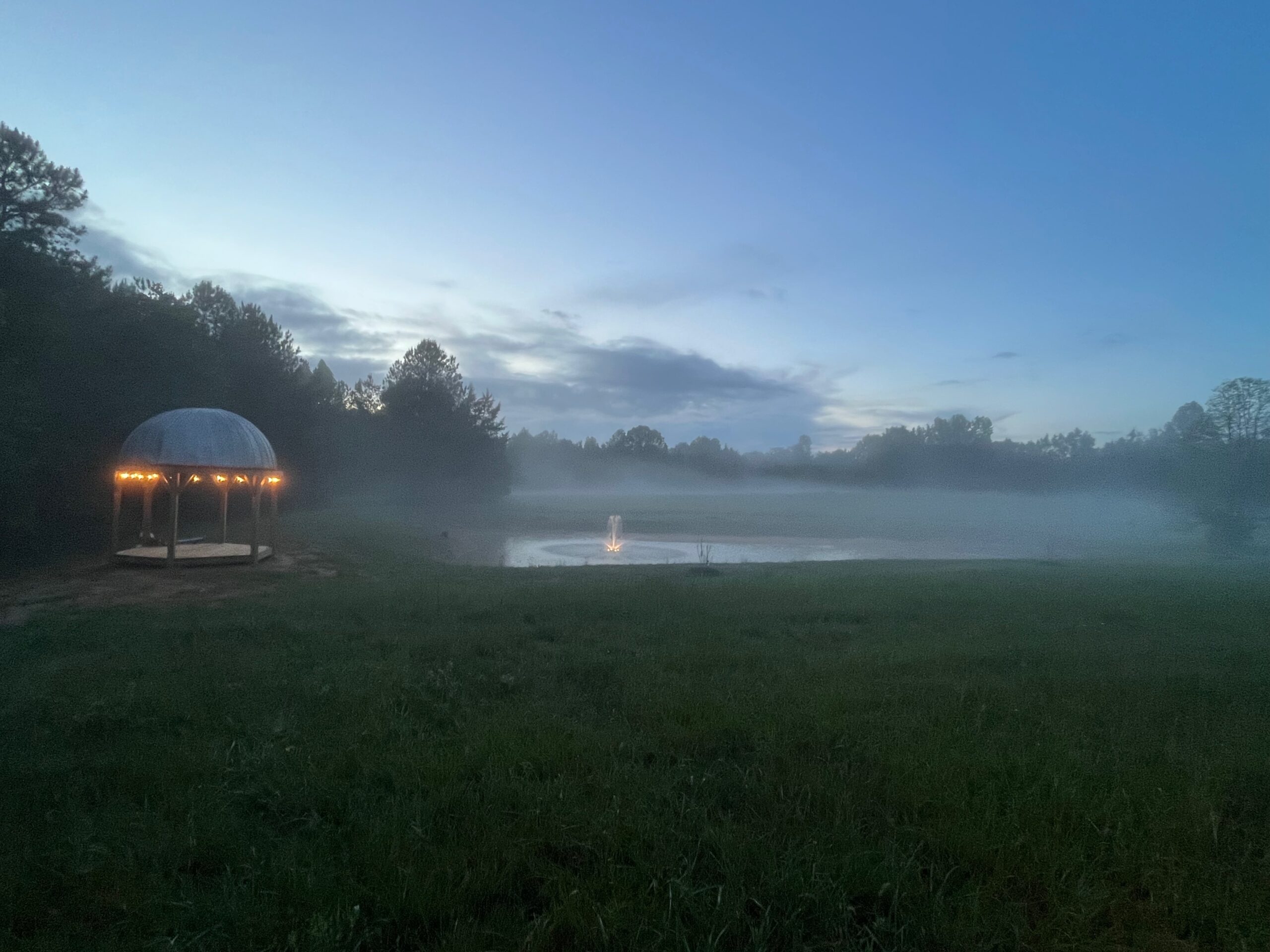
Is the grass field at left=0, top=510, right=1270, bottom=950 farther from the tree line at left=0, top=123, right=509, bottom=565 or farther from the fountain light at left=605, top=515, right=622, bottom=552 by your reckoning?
the fountain light at left=605, top=515, right=622, bottom=552

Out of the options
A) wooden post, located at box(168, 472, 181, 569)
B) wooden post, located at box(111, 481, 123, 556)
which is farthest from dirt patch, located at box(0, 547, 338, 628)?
wooden post, located at box(111, 481, 123, 556)

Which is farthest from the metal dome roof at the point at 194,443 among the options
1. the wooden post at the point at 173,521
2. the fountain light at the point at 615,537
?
the fountain light at the point at 615,537

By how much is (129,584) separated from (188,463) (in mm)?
3630

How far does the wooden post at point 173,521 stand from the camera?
19031 mm

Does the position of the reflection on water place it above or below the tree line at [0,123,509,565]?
below

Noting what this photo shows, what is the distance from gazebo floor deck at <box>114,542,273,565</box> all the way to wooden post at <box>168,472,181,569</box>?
0.17 metres

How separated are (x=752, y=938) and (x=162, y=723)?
555cm

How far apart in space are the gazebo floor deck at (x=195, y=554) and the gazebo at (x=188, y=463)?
0.02 meters

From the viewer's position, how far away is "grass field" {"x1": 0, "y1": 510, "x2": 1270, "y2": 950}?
11.1ft

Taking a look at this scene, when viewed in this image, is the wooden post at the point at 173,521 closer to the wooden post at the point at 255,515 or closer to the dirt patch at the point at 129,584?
the dirt patch at the point at 129,584

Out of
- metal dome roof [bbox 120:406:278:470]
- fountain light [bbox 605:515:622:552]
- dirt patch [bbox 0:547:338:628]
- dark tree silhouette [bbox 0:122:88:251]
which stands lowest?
fountain light [bbox 605:515:622:552]

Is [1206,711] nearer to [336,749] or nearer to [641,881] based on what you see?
[641,881]

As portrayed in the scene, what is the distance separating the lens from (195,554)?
2034cm

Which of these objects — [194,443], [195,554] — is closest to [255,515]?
[195,554]
